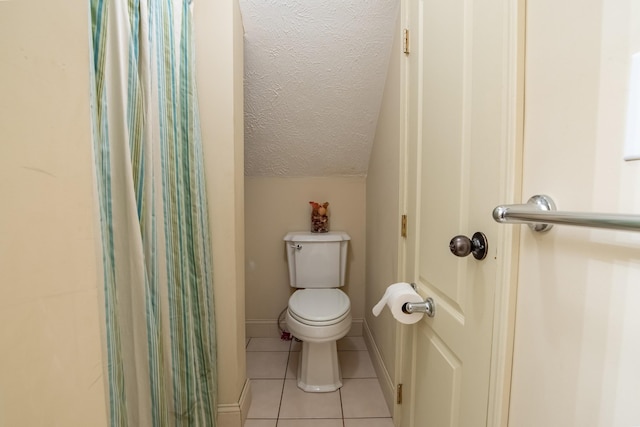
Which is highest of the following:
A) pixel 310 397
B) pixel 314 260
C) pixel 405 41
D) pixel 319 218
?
pixel 405 41

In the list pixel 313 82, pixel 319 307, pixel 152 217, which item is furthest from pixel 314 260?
pixel 152 217

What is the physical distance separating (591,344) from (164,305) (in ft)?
3.45

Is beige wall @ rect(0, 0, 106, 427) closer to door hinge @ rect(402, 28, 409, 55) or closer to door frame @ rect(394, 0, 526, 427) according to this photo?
door frame @ rect(394, 0, 526, 427)

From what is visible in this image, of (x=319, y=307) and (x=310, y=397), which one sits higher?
(x=319, y=307)

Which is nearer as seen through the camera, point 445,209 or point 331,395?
point 445,209

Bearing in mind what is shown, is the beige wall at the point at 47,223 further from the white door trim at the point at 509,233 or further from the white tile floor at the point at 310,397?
the white tile floor at the point at 310,397

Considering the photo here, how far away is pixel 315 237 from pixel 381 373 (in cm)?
94

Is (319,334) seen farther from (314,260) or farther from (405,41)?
(405,41)

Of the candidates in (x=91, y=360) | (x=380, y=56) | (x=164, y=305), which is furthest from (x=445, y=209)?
(x=380, y=56)

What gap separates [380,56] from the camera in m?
1.59

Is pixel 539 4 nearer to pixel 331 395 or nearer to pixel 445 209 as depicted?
pixel 445 209

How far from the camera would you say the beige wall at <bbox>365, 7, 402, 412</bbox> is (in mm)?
1401

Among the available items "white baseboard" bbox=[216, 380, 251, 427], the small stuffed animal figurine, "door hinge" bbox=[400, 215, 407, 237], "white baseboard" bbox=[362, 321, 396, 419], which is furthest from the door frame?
the small stuffed animal figurine

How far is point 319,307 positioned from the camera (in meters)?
1.64
